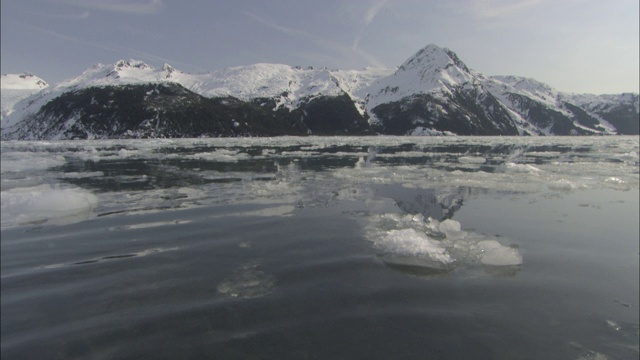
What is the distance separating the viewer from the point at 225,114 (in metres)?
173

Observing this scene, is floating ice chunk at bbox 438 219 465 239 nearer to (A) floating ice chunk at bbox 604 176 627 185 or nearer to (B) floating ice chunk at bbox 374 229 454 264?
(B) floating ice chunk at bbox 374 229 454 264

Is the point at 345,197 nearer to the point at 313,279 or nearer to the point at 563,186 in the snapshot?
the point at 313,279

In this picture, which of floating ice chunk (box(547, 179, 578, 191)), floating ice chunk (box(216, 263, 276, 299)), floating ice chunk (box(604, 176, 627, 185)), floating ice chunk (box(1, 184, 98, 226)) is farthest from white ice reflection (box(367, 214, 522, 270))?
floating ice chunk (box(604, 176, 627, 185))

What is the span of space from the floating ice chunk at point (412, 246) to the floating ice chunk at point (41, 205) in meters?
9.71

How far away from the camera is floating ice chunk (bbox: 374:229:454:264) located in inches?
310

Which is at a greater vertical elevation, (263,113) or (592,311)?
(263,113)

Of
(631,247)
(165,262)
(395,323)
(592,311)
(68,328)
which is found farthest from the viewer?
(631,247)

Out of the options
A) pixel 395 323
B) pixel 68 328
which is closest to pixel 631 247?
pixel 395 323

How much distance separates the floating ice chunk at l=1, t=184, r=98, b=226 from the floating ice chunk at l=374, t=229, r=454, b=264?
31.8 feet

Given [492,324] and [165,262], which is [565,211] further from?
[165,262]

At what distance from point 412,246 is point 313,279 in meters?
2.50

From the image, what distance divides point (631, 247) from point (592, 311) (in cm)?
474

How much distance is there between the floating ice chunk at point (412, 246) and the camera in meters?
7.88

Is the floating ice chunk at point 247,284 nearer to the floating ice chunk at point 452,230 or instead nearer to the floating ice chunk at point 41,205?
the floating ice chunk at point 452,230
